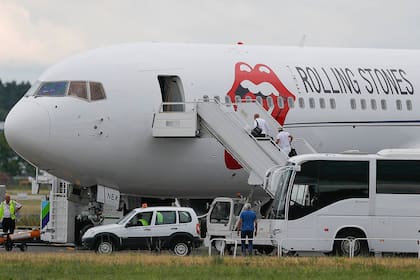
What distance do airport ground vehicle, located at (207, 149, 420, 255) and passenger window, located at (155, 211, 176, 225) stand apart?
2.95 metres

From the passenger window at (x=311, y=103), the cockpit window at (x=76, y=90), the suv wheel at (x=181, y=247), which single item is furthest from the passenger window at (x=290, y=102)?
the suv wheel at (x=181, y=247)

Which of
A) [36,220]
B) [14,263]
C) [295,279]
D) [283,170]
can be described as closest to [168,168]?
[283,170]

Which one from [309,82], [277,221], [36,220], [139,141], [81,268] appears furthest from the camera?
[36,220]

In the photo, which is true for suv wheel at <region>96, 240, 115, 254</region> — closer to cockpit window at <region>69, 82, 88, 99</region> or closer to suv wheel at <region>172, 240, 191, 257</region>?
suv wheel at <region>172, 240, 191, 257</region>

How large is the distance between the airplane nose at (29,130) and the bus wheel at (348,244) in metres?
9.17

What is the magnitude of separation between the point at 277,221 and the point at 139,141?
565 centimetres

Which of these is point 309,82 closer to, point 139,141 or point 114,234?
point 139,141

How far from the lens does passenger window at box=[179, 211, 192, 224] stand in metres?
39.3

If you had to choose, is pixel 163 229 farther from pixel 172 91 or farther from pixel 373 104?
pixel 373 104

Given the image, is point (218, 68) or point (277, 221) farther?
point (218, 68)

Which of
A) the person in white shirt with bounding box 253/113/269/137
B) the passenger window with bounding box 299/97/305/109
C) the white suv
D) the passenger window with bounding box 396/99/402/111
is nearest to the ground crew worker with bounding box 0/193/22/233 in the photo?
the white suv

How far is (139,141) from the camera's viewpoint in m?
41.0

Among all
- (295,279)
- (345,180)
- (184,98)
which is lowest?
(295,279)

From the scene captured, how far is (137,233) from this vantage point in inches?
1535
